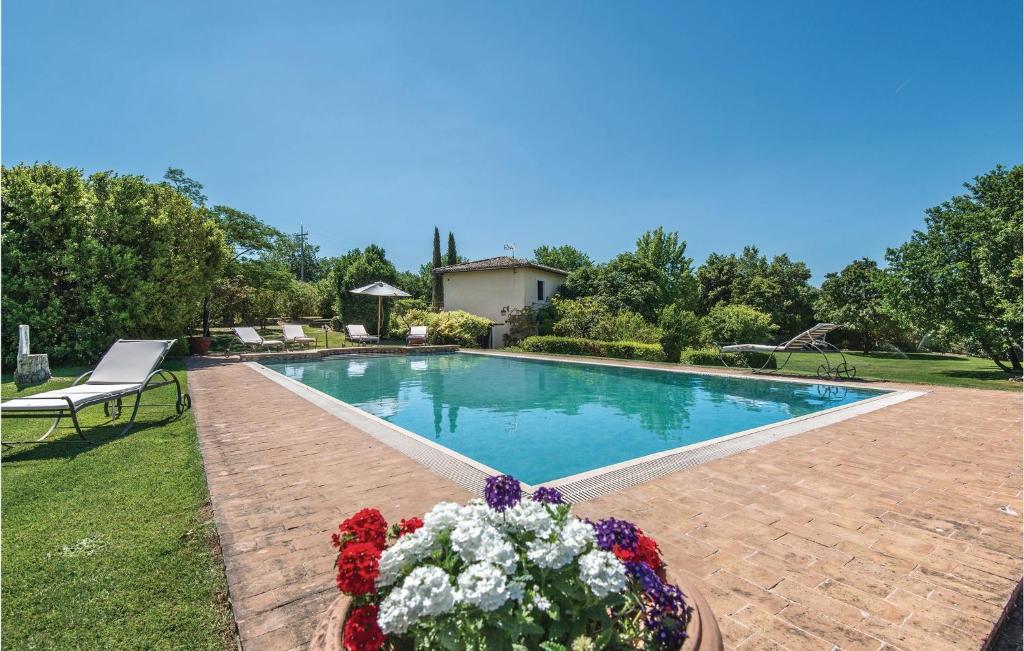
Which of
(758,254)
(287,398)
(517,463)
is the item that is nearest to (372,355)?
(287,398)

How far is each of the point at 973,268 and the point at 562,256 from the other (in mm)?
38428

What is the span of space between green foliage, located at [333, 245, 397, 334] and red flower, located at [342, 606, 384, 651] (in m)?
24.4

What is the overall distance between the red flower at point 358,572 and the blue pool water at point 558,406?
3952mm

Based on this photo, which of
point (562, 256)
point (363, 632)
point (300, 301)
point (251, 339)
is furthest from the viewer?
point (562, 256)

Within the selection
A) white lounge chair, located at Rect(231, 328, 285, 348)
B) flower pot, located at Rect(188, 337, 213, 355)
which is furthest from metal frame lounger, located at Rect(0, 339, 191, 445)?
flower pot, located at Rect(188, 337, 213, 355)

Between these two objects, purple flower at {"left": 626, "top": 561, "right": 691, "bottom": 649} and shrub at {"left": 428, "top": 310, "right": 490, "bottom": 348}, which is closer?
purple flower at {"left": 626, "top": 561, "right": 691, "bottom": 649}

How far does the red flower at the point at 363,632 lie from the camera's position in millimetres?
1337

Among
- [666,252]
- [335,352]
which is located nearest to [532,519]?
[335,352]

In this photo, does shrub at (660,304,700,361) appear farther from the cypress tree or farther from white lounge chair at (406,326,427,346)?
the cypress tree

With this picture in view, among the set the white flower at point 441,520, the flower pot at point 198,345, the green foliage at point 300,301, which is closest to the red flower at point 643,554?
the white flower at point 441,520

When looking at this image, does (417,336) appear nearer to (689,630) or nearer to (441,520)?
(441,520)

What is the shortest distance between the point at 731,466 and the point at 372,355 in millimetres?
16678

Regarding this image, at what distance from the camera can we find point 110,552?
106 inches

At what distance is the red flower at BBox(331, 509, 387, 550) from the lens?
1.60 metres
